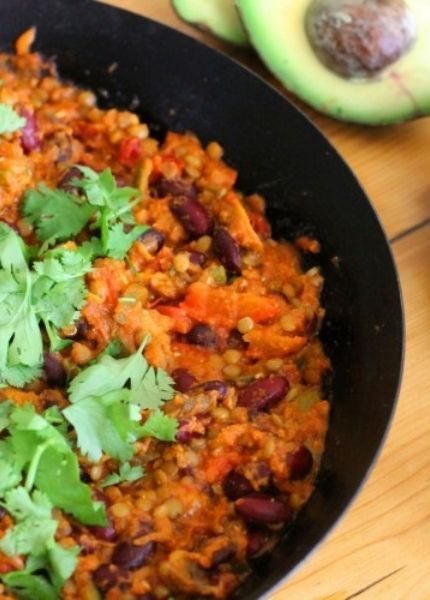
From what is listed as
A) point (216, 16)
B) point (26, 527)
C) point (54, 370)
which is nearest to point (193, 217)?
point (54, 370)

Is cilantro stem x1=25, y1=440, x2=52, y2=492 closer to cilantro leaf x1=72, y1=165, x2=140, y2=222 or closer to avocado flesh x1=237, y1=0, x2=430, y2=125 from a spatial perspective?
cilantro leaf x1=72, y1=165, x2=140, y2=222

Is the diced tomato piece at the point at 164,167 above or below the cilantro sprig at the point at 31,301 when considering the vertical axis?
above

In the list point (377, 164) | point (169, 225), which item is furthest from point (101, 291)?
point (377, 164)

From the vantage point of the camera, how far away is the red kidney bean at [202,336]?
2184mm

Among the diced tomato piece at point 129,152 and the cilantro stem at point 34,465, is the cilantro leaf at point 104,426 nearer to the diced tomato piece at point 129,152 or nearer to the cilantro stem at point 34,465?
the cilantro stem at point 34,465

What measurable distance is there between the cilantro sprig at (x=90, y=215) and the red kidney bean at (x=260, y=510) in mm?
666

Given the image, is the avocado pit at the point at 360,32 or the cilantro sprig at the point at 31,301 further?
the avocado pit at the point at 360,32

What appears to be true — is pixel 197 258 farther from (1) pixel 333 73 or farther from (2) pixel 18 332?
(1) pixel 333 73

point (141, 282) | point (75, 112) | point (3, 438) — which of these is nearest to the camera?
point (3, 438)

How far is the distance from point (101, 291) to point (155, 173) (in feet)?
1.54

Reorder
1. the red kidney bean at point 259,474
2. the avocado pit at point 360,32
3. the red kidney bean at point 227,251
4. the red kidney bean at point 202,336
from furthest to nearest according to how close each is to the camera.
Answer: the avocado pit at point 360,32 → the red kidney bean at point 227,251 → the red kidney bean at point 202,336 → the red kidney bean at point 259,474

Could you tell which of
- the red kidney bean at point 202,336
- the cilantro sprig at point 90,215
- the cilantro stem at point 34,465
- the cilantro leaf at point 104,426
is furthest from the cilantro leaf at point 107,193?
the cilantro stem at point 34,465

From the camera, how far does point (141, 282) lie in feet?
7.39

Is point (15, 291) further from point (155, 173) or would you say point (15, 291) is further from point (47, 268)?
point (155, 173)
